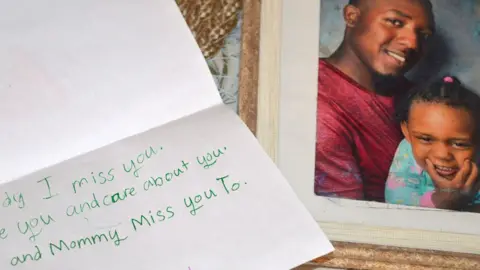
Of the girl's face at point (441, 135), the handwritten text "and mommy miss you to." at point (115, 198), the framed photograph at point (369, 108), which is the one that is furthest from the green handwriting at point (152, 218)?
the girl's face at point (441, 135)

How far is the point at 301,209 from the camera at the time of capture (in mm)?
500

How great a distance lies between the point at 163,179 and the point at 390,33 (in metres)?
0.24

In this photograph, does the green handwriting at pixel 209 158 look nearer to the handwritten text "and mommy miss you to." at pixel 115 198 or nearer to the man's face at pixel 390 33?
the handwritten text "and mommy miss you to." at pixel 115 198

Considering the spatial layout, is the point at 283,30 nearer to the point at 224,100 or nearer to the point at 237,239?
the point at 224,100

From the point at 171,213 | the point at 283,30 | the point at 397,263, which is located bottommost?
the point at 397,263

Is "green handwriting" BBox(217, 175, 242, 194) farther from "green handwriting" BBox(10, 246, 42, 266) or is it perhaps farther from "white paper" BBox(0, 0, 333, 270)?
"green handwriting" BBox(10, 246, 42, 266)

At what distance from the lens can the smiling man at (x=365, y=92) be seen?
0.54 metres

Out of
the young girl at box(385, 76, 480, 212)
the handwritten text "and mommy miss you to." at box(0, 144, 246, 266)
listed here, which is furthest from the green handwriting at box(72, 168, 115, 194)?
the young girl at box(385, 76, 480, 212)

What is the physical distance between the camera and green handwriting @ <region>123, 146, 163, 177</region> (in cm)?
52

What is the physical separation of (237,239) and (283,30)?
196 mm

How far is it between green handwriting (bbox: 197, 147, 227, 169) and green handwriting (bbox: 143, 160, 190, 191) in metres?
0.01

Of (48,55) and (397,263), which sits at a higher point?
(48,55)

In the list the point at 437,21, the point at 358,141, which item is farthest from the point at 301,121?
the point at 437,21

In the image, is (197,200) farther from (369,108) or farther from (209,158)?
(369,108)
